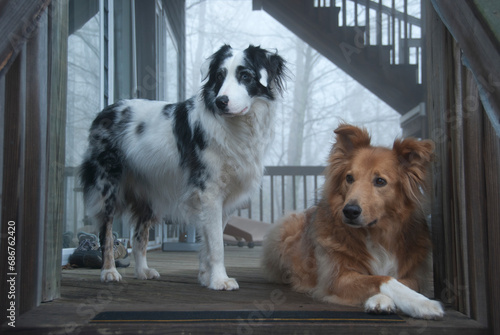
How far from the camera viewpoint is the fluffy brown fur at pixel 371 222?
2.05 meters

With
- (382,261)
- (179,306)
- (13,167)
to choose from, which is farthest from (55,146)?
(382,261)

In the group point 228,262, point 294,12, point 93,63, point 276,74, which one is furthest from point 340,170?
point 294,12

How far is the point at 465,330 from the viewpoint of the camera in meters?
1.62

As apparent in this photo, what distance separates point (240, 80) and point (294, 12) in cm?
464

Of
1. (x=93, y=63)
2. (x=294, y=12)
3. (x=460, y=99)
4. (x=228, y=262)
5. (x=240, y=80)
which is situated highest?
(x=294, y=12)

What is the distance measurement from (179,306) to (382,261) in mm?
941

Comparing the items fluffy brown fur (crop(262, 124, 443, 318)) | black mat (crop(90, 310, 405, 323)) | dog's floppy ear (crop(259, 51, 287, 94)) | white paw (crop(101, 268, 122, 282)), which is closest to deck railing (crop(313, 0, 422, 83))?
dog's floppy ear (crop(259, 51, 287, 94))

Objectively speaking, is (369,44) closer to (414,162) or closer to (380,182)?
(414,162)

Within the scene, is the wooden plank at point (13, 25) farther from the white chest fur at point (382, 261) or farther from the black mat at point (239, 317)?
the white chest fur at point (382, 261)

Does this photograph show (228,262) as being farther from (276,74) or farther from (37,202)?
(37,202)

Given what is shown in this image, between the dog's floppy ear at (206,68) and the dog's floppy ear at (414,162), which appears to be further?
the dog's floppy ear at (206,68)

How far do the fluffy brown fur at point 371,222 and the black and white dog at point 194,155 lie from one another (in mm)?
573

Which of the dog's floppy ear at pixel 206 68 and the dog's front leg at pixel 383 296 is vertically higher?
the dog's floppy ear at pixel 206 68

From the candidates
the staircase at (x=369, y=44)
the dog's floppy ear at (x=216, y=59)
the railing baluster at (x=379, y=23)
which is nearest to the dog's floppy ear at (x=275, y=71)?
the dog's floppy ear at (x=216, y=59)
